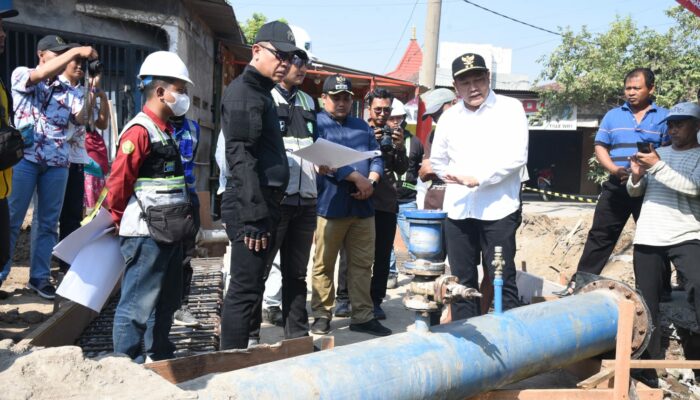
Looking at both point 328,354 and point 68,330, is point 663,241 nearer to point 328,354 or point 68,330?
point 328,354

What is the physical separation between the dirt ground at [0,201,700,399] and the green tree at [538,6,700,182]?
6.22 m

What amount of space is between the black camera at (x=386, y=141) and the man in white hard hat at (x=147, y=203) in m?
2.52

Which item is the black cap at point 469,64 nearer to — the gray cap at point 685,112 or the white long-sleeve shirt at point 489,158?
the white long-sleeve shirt at point 489,158

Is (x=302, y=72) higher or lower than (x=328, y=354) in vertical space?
higher

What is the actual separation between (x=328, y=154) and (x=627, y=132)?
2.76 m

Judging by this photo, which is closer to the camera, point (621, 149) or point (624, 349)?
point (624, 349)

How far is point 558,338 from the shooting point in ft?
11.9

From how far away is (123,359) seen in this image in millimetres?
2330

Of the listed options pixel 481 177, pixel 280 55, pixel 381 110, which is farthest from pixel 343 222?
pixel 280 55

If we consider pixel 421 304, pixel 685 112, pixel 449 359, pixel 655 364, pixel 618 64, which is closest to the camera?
pixel 449 359

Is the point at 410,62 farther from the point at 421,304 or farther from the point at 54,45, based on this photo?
the point at 421,304

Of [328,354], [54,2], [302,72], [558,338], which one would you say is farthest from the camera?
[54,2]

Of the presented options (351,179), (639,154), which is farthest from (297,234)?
(639,154)

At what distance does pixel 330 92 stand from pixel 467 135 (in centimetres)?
125
